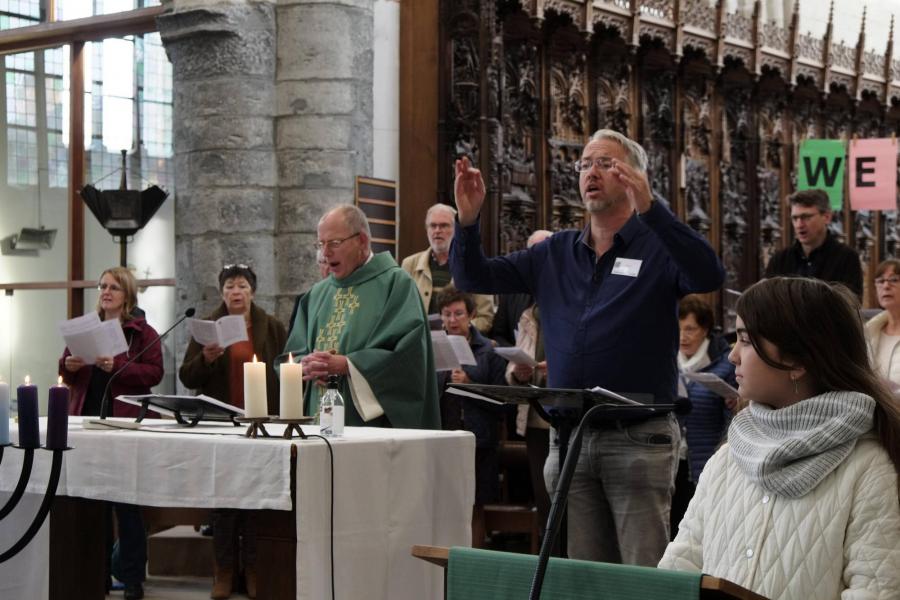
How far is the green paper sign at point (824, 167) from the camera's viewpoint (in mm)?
10680

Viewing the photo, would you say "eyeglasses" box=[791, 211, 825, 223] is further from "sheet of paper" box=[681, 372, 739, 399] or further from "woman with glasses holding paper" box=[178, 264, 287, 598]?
"woman with glasses holding paper" box=[178, 264, 287, 598]

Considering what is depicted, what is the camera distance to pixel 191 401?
4.64m

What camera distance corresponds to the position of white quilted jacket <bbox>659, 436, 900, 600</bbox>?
2.52m

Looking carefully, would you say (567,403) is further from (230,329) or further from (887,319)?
(887,319)

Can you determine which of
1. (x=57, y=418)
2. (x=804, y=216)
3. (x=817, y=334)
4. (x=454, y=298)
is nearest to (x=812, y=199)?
(x=804, y=216)

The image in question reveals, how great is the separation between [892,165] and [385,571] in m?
7.81

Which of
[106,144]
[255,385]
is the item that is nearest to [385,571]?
[255,385]

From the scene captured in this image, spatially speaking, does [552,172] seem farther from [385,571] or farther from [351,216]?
[385,571]

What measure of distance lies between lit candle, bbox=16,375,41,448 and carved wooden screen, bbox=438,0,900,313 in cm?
599

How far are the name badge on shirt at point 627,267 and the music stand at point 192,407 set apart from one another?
1.29m

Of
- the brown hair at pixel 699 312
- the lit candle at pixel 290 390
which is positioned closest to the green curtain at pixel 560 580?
the lit candle at pixel 290 390

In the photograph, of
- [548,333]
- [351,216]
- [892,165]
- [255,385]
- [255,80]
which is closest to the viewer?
[255,385]

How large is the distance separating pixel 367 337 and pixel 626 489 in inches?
63.0

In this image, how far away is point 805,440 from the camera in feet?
8.59
